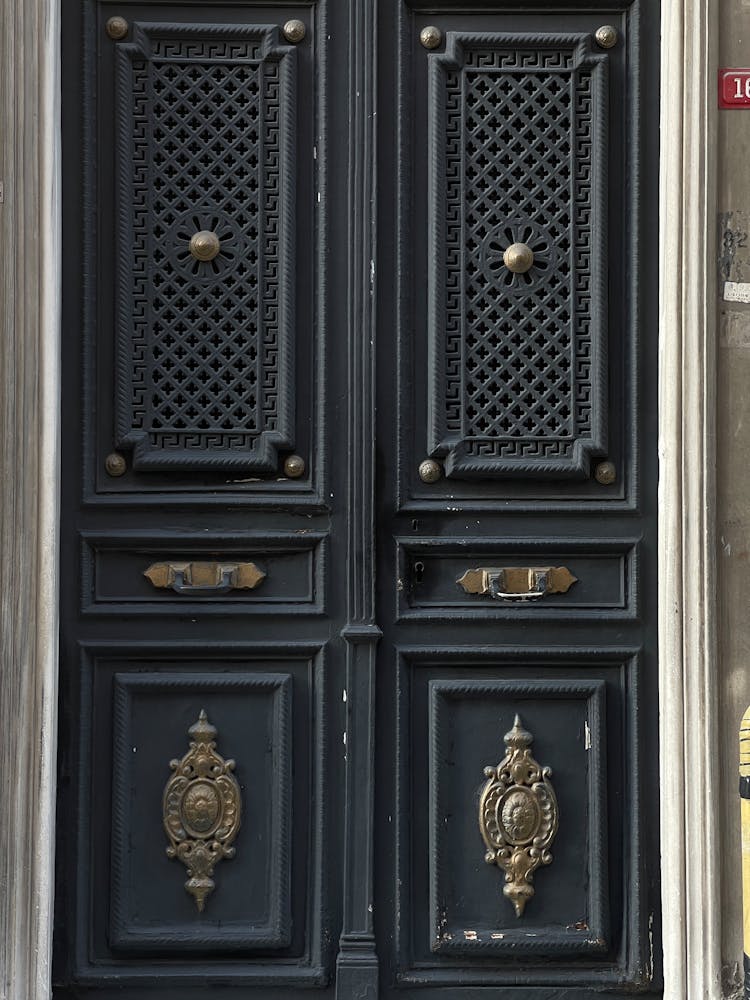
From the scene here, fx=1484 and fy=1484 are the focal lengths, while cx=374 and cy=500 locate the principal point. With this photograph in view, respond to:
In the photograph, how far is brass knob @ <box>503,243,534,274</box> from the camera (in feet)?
14.4

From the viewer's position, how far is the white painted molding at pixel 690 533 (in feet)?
13.8

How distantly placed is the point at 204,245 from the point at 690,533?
1649 millimetres

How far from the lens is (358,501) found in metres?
4.42

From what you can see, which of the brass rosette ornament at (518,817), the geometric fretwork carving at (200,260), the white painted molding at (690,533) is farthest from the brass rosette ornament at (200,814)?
the white painted molding at (690,533)

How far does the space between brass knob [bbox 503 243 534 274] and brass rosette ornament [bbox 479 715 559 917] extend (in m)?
1.37

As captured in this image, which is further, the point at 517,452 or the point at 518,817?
the point at 517,452

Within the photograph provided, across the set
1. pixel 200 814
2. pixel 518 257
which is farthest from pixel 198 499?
pixel 518 257

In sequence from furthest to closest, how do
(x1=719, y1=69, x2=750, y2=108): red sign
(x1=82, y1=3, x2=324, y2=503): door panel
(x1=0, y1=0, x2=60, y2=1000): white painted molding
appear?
(x1=82, y1=3, x2=324, y2=503): door panel, (x1=719, y1=69, x2=750, y2=108): red sign, (x1=0, y1=0, x2=60, y2=1000): white painted molding

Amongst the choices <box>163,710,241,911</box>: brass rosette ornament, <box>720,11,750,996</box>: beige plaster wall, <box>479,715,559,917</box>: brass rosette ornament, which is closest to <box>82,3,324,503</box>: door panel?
<box>163,710,241,911</box>: brass rosette ornament

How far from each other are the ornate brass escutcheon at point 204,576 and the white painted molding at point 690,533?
1220 mm

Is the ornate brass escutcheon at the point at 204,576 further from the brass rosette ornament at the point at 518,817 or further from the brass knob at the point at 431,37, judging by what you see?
the brass knob at the point at 431,37

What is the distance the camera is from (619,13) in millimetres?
4496

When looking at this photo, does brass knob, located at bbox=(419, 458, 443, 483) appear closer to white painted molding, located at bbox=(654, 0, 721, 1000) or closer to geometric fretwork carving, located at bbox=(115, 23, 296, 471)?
geometric fretwork carving, located at bbox=(115, 23, 296, 471)

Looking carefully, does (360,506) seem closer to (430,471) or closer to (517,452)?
(430,471)
